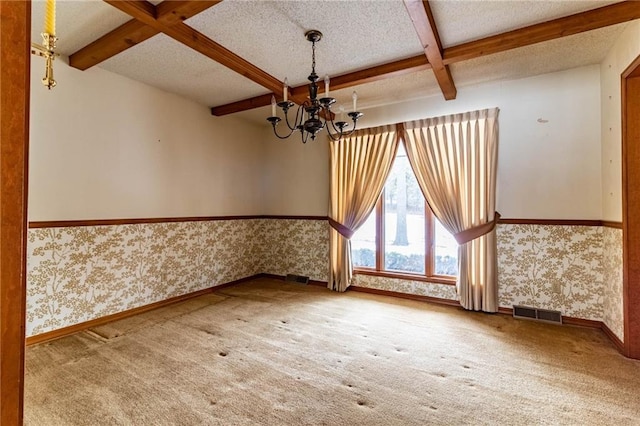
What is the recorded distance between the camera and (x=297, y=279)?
4.80 m

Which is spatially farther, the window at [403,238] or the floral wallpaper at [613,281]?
the window at [403,238]

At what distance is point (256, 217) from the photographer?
16.8ft

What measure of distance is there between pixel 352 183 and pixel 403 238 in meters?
1.04

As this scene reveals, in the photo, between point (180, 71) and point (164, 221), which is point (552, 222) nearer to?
point (180, 71)

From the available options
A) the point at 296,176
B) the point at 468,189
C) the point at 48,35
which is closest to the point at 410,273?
the point at 468,189

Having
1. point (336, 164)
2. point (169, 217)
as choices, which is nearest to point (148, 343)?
point (169, 217)

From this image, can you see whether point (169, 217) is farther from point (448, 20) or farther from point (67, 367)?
point (448, 20)

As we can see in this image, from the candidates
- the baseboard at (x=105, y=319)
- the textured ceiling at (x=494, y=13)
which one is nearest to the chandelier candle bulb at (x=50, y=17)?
the textured ceiling at (x=494, y=13)

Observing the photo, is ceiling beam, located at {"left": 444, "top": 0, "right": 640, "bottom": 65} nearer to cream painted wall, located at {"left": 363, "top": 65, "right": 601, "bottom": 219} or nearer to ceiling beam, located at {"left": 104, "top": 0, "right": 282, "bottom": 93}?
cream painted wall, located at {"left": 363, "top": 65, "right": 601, "bottom": 219}

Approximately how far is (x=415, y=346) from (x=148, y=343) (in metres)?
2.39

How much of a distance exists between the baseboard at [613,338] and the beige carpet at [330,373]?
0.06 m

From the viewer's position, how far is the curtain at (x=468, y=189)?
131 inches

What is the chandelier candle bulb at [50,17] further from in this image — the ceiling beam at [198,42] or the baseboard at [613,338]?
the baseboard at [613,338]

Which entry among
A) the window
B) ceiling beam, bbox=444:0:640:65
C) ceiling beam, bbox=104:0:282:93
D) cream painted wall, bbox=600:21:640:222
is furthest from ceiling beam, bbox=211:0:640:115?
the window
